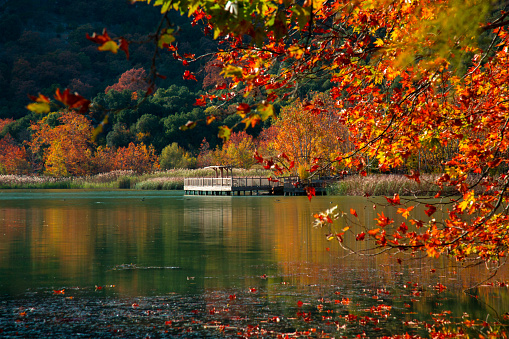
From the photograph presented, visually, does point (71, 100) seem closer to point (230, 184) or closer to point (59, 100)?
point (59, 100)

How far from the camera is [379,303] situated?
8406mm

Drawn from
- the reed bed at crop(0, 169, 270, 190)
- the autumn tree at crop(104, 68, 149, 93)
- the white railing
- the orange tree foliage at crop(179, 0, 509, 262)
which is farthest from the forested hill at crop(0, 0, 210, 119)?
the orange tree foliage at crop(179, 0, 509, 262)

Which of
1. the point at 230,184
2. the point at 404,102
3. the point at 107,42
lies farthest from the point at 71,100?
the point at 230,184

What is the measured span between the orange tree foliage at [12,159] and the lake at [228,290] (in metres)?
68.5

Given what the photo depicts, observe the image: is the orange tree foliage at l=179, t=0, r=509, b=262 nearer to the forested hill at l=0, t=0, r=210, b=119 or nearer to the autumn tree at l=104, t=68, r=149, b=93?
the forested hill at l=0, t=0, r=210, b=119

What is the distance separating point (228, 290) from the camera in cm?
948

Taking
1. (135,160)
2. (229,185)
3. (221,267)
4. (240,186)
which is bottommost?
(221,267)

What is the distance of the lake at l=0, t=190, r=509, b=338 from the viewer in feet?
23.9

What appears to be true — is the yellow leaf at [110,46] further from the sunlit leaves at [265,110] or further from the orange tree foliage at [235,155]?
the orange tree foliage at [235,155]

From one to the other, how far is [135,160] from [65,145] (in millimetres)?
9112

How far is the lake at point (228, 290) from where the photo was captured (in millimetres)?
7281

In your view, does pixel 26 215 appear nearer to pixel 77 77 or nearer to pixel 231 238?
pixel 231 238

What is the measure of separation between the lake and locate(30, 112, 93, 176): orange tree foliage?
2411 inches

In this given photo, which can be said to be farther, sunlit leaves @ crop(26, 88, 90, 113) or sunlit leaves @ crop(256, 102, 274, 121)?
sunlit leaves @ crop(256, 102, 274, 121)
